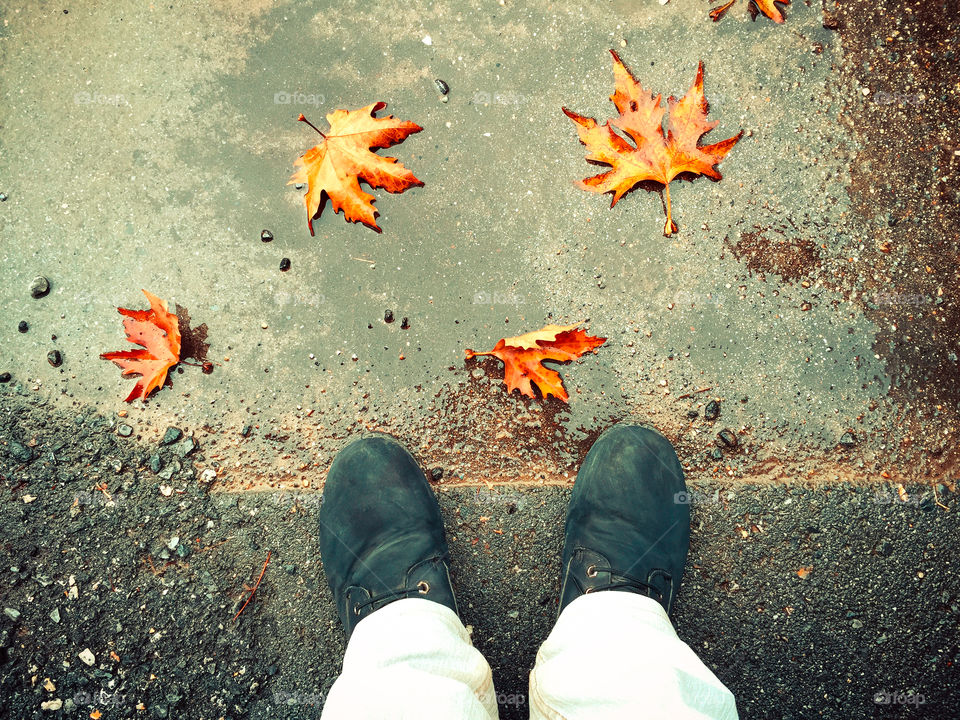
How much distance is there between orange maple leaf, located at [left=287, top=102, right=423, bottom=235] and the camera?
1.73 metres

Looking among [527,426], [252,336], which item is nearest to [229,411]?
[252,336]

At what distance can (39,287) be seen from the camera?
5.78 feet

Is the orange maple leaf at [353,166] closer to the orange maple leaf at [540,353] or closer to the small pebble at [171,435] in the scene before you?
Answer: the orange maple leaf at [540,353]

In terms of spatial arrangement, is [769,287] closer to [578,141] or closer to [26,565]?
[578,141]

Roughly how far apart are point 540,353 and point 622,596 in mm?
755

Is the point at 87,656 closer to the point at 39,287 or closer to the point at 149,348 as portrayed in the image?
the point at 149,348

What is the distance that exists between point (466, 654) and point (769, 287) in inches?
55.5

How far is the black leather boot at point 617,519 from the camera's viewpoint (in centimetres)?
169

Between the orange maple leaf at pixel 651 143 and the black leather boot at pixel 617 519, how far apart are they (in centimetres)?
70

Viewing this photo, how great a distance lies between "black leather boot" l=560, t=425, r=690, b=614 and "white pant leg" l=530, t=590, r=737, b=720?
0.26 ft

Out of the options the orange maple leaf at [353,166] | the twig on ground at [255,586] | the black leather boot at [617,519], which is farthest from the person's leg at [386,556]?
the orange maple leaf at [353,166]

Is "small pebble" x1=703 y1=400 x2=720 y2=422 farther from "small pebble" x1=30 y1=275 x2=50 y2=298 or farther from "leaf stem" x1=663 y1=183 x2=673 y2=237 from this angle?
"small pebble" x1=30 y1=275 x2=50 y2=298

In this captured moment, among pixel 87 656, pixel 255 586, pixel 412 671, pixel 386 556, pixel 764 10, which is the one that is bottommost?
pixel 87 656

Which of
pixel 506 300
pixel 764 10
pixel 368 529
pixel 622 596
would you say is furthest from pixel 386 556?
pixel 764 10
